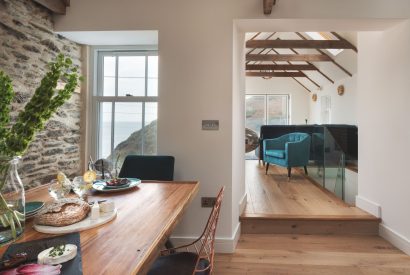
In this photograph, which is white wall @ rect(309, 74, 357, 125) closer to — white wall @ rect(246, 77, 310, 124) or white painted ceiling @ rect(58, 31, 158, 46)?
white wall @ rect(246, 77, 310, 124)

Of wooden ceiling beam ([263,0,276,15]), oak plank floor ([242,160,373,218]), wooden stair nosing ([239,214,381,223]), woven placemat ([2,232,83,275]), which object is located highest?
wooden ceiling beam ([263,0,276,15])

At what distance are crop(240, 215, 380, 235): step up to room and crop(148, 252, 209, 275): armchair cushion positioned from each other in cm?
149

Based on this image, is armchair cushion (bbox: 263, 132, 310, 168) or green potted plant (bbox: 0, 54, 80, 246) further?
armchair cushion (bbox: 263, 132, 310, 168)

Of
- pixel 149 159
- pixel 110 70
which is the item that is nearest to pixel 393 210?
pixel 149 159

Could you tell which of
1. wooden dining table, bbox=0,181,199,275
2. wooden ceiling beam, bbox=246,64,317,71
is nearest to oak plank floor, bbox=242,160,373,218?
wooden dining table, bbox=0,181,199,275

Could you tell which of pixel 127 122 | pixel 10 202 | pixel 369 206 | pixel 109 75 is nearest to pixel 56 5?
pixel 109 75

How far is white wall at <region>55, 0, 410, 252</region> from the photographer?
94.0 inches

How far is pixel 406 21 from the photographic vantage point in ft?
7.62

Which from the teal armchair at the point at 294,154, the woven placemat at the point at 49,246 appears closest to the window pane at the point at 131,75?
the woven placemat at the point at 49,246

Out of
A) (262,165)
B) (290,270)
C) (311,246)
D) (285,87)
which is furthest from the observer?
(285,87)

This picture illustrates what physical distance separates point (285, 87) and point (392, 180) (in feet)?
24.1

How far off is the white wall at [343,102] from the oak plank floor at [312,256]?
4416mm

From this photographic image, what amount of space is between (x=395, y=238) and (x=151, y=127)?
9.23 feet

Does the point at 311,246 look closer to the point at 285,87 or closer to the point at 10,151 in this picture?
the point at 10,151
